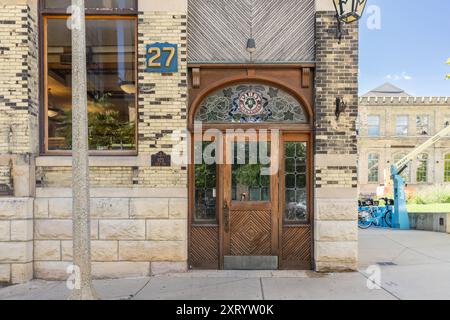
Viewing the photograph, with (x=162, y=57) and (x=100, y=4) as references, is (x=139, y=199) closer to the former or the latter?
(x=162, y=57)

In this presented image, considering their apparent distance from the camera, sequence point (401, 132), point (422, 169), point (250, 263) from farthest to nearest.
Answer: point (401, 132)
point (422, 169)
point (250, 263)

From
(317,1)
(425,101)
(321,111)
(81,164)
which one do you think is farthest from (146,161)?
(425,101)

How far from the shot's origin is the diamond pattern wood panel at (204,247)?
6.85 m

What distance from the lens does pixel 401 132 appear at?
33.9 metres

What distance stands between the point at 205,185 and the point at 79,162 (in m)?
2.74

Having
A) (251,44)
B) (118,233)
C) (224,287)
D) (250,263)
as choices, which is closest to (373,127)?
(251,44)

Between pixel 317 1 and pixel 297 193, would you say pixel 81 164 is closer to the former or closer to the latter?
pixel 297 193

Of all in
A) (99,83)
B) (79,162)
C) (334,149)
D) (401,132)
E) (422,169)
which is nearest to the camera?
(79,162)

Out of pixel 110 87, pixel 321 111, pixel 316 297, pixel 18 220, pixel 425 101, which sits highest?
pixel 425 101

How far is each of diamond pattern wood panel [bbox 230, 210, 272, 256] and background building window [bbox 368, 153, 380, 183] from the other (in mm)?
29450

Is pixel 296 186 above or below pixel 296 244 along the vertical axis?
above

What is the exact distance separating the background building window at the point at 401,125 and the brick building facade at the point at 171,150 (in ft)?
100

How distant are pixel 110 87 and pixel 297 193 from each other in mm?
4182

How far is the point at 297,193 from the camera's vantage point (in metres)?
6.95
